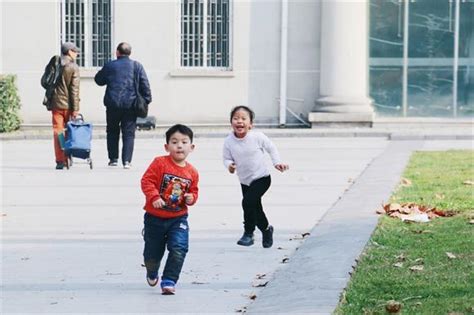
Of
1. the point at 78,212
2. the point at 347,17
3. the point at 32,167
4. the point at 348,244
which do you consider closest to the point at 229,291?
the point at 348,244

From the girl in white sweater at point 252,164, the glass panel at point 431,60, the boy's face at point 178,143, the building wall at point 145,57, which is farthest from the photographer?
the building wall at point 145,57

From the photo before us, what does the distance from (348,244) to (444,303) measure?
2.74 meters

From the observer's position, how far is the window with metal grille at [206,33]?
87.9 ft

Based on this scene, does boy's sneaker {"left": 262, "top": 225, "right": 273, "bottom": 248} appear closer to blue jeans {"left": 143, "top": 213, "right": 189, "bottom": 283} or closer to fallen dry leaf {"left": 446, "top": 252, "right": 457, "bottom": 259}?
fallen dry leaf {"left": 446, "top": 252, "right": 457, "bottom": 259}

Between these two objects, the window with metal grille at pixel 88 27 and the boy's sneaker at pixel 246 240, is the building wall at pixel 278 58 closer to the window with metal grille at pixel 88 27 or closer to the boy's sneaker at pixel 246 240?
the window with metal grille at pixel 88 27

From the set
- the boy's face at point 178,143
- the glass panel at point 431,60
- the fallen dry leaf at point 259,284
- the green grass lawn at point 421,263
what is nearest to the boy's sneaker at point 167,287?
the fallen dry leaf at point 259,284

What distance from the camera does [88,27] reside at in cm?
2669

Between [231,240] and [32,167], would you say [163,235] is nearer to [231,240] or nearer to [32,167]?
[231,240]

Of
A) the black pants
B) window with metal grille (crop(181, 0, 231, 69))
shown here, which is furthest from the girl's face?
window with metal grille (crop(181, 0, 231, 69))

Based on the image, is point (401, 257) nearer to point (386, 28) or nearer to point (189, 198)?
point (189, 198)

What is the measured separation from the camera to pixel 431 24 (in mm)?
26547

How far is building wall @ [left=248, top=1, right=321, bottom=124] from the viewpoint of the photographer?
26.6 meters

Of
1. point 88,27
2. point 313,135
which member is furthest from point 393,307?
point 88,27

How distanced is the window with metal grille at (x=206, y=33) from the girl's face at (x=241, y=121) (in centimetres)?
1575
